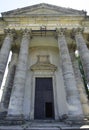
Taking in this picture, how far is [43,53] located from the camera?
18.9 metres

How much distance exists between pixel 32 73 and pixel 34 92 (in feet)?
7.36

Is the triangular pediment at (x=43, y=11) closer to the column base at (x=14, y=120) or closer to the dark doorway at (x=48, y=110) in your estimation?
the dark doorway at (x=48, y=110)

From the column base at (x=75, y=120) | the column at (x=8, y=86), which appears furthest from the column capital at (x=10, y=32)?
the column base at (x=75, y=120)

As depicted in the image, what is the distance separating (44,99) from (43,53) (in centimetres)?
585

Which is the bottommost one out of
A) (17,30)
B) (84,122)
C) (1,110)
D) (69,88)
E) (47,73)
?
(84,122)

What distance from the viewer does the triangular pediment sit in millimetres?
17031

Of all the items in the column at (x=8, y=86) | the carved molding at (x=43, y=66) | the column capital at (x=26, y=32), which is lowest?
the column at (x=8, y=86)

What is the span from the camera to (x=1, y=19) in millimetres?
17188

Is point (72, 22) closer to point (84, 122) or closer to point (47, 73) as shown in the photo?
point (47, 73)

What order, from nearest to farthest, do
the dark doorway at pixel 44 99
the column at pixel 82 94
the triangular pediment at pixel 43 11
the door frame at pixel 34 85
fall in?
the column at pixel 82 94 < the door frame at pixel 34 85 < the dark doorway at pixel 44 99 < the triangular pediment at pixel 43 11

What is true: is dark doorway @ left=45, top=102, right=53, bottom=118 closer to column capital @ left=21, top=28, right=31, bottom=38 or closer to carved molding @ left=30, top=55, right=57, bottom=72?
carved molding @ left=30, top=55, right=57, bottom=72

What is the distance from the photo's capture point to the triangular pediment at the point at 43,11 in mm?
17031

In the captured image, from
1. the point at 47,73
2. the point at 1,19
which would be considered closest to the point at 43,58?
the point at 47,73

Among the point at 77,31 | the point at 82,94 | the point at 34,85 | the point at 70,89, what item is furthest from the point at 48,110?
the point at 77,31
